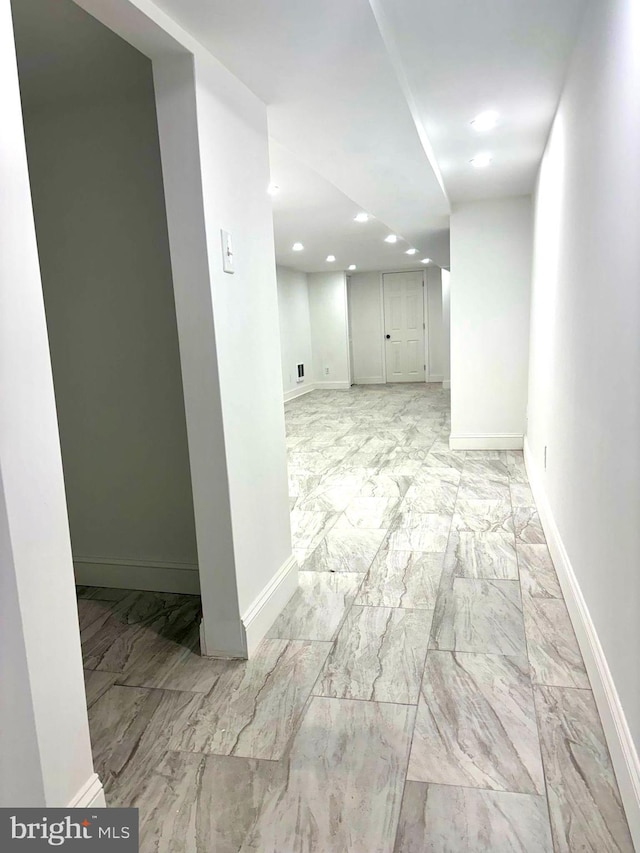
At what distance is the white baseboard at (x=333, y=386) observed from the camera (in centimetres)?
1127

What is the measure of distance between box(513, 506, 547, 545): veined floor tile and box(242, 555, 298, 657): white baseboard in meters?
1.27

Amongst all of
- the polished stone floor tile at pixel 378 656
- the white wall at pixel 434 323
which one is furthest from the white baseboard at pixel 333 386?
the polished stone floor tile at pixel 378 656

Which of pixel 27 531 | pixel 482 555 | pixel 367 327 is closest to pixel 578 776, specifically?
pixel 27 531

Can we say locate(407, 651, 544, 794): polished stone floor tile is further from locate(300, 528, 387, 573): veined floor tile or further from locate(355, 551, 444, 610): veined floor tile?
locate(300, 528, 387, 573): veined floor tile

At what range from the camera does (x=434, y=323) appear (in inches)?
442

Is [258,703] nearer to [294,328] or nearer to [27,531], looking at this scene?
[27,531]

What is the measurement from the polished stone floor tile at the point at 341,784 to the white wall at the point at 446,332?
291 inches

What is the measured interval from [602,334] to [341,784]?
1417mm

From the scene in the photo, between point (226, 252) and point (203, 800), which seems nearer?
point (203, 800)

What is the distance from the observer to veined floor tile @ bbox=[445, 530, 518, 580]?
2816mm

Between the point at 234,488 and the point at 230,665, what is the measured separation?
615 mm

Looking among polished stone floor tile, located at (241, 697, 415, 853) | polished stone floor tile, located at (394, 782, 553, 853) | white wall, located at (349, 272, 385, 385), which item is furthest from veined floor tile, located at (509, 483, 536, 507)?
white wall, located at (349, 272, 385, 385)

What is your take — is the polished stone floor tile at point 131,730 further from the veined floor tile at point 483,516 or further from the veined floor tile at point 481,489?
the veined floor tile at point 481,489

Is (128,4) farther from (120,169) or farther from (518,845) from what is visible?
(518,845)
